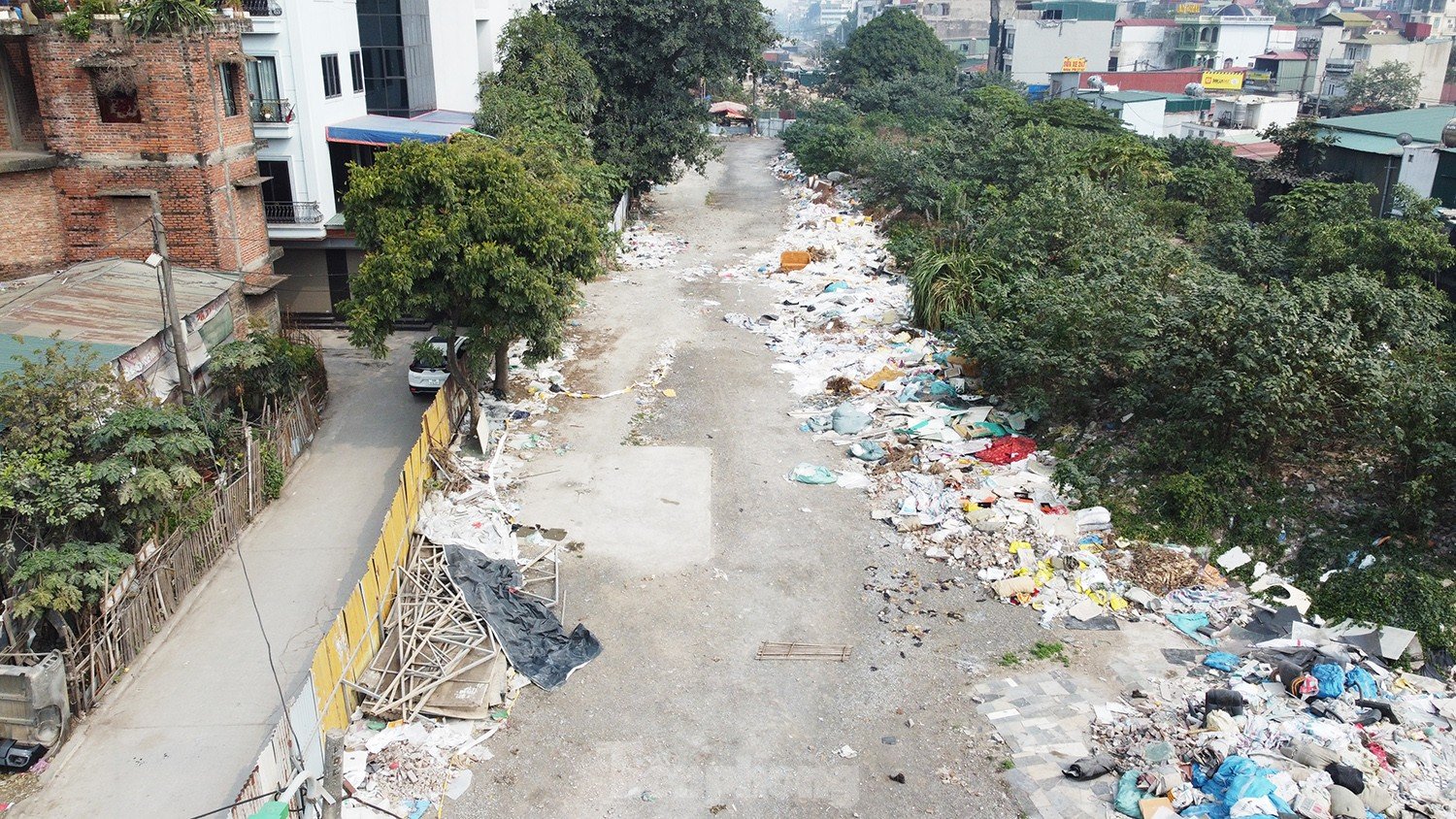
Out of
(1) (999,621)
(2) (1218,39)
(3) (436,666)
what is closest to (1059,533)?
(1) (999,621)

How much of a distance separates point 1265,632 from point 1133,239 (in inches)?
385

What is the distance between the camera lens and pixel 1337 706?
30.7ft

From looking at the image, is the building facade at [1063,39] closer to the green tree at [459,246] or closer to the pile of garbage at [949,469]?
the pile of garbage at [949,469]

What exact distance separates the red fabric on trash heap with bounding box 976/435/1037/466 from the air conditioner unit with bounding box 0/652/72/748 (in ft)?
37.9

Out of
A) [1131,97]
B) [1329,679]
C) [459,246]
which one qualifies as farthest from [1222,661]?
[1131,97]

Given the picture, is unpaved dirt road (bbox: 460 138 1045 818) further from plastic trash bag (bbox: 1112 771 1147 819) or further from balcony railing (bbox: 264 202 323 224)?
balcony railing (bbox: 264 202 323 224)

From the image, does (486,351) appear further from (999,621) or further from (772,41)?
(772,41)

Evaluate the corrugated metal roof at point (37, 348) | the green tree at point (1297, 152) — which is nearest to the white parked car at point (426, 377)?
the corrugated metal roof at point (37, 348)

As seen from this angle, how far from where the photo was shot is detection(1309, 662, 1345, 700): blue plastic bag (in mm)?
9523

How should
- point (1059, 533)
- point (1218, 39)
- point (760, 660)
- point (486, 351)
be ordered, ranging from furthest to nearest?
point (1218, 39)
point (486, 351)
point (1059, 533)
point (760, 660)

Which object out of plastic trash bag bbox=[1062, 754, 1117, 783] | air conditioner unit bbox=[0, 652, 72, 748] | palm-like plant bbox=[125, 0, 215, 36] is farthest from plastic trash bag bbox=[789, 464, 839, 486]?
palm-like plant bbox=[125, 0, 215, 36]

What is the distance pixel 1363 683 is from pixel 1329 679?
32cm

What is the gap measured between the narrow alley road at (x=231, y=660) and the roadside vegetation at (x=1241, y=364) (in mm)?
9820

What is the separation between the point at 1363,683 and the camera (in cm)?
964
